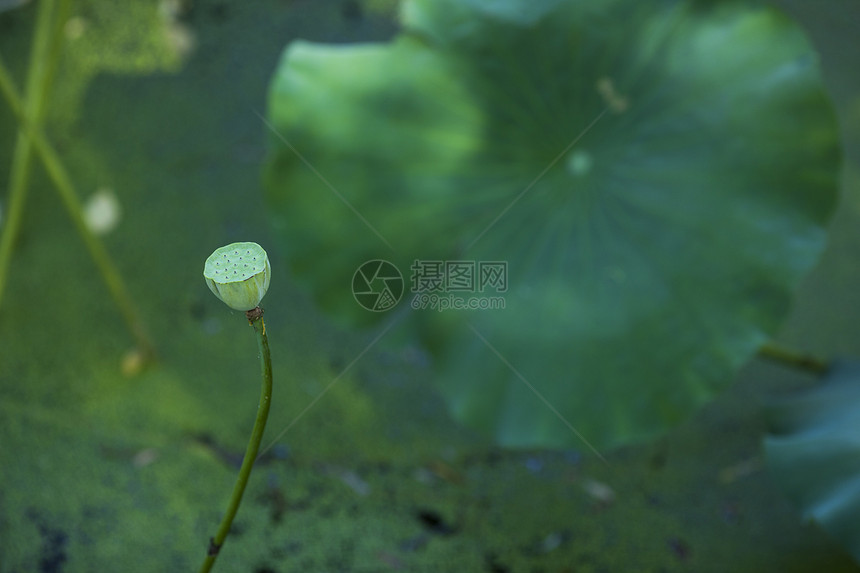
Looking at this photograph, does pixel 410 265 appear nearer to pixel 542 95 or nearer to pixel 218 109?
pixel 542 95

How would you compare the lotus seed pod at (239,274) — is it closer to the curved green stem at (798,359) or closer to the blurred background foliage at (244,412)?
the blurred background foliage at (244,412)

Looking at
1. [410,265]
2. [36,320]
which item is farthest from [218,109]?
[410,265]

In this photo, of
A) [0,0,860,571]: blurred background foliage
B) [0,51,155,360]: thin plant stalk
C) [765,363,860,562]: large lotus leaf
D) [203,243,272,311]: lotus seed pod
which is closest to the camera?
[203,243,272,311]: lotus seed pod

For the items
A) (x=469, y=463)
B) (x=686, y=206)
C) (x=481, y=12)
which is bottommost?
(x=469, y=463)

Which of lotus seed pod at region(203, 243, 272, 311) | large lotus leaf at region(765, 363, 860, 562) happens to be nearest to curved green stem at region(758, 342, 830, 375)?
large lotus leaf at region(765, 363, 860, 562)

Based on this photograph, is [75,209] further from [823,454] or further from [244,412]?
[823,454]

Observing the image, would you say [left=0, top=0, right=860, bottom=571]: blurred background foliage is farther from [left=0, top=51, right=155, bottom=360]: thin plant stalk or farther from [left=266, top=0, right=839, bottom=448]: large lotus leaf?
[left=266, top=0, right=839, bottom=448]: large lotus leaf
